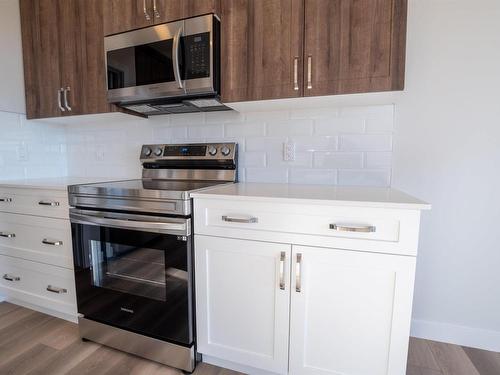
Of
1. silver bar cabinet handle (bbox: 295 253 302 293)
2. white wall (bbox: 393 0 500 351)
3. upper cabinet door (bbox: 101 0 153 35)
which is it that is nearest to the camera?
silver bar cabinet handle (bbox: 295 253 302 293)

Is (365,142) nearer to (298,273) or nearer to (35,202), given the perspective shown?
(298,273)

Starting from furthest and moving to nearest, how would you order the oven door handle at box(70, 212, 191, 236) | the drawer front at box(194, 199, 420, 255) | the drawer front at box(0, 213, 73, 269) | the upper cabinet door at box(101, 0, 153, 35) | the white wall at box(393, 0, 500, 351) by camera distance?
1. the drawer front at box(0, 213, 73, 269)
2. the upper cabinet door at box(101, 0, 153, 35)
3. the white wall at box(393, 0, 500, 351)
4. the oven door handle at box(70, 212, 191, 236)
5. the drawer front at box(194, 199, 420, 255)

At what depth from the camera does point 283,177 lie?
173cm

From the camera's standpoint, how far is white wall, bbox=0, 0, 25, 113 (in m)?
1.89

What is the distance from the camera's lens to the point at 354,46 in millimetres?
1218

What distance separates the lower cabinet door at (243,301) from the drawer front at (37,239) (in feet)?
3.14

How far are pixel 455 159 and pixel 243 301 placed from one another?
1376 mm

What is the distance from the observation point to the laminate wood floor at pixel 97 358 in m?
1.34

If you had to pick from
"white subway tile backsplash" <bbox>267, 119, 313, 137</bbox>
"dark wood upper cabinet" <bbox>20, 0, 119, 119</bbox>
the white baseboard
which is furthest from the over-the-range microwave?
the white baseboard

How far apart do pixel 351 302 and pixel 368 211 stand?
1.28ft

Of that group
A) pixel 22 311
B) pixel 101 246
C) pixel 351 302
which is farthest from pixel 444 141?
pixel 22 311

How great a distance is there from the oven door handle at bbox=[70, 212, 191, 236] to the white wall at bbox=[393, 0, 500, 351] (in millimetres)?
1235

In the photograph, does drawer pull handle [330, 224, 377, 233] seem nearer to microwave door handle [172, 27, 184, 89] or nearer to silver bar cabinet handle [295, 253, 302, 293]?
silver bar cabinet handle [295, 253, 302, 293]

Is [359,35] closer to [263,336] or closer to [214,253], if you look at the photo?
[214,253]
